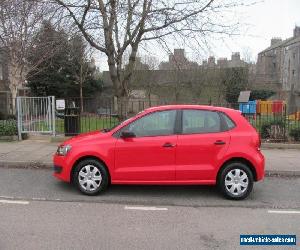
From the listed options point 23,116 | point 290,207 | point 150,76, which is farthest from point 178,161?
point 150,76

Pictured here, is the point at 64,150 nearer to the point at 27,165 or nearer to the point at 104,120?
the point at 27,165

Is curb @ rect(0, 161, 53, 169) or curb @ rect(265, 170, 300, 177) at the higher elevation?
curb @ rect(0, 161, 53, 169)

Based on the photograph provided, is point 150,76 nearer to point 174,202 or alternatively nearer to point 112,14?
point 112,14

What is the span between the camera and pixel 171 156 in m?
6.00

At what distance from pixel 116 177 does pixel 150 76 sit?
23049 mm

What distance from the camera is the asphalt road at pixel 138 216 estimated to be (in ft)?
14.1

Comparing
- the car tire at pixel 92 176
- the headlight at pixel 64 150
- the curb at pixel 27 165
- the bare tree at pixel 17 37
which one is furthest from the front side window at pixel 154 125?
the bare tree at pixel 17 37

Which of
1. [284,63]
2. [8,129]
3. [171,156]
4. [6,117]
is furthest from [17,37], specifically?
[284,63]

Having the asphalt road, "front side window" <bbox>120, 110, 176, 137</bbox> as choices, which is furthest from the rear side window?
the asphalt road

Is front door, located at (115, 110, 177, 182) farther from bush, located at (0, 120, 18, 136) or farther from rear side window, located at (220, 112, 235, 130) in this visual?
bush, located at (0, 120, 18, 136)

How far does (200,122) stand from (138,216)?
6.63 feet

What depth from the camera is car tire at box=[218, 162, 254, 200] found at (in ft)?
19.8

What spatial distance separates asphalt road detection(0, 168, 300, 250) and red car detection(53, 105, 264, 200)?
13.1 inches

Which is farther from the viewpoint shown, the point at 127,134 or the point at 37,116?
the point at 37,116
